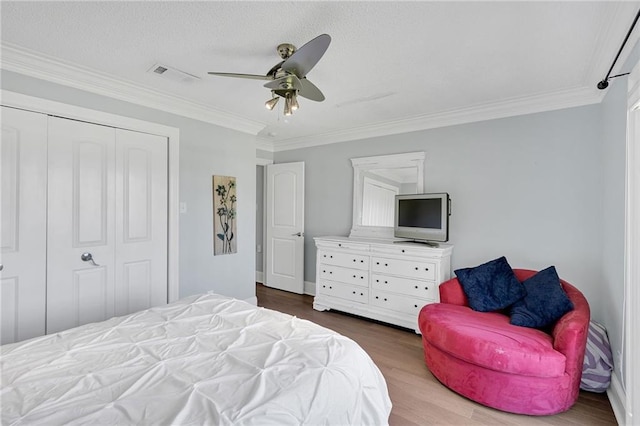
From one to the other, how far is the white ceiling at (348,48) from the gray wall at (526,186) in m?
0.23

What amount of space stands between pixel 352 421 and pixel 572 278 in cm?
288

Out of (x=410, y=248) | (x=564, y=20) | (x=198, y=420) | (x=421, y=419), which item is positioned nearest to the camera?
(x=198, y=420)

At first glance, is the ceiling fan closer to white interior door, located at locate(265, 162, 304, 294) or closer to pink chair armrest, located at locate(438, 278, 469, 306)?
pink chair armrest, located at locate(438, 278, 469, 306)

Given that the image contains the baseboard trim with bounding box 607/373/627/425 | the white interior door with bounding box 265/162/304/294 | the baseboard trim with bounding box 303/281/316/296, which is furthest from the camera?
the white interior door with bounding box 265/162/304/294

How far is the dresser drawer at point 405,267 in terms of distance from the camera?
331 centimetres

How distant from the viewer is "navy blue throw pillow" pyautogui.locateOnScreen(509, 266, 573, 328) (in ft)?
7.52

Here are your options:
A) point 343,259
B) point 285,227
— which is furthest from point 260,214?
point 343,259

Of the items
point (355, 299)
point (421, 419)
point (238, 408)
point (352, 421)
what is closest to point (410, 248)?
point (355, 299)

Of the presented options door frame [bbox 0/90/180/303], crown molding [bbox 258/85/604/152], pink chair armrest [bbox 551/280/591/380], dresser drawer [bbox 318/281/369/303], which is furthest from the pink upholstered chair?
door frame [bbox 0/90/180/303]

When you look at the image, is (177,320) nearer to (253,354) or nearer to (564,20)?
(253,354)

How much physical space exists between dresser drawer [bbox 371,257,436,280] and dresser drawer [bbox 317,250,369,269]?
14 centimetres

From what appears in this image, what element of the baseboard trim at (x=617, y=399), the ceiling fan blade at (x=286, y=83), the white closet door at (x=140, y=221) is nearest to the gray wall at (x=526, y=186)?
the baseboard trim at (x=617, y=399)

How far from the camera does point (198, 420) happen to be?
1014 millimetres

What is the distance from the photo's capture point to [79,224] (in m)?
2.64
